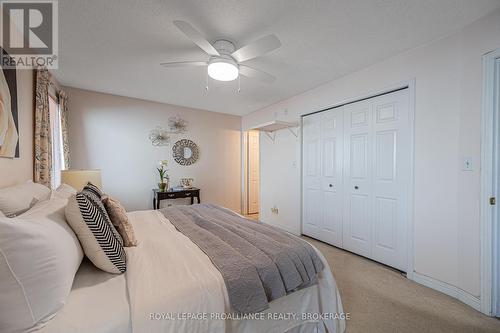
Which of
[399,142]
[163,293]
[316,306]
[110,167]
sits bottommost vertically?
[316,306]

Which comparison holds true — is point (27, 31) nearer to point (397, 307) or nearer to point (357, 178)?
point (357, 178)

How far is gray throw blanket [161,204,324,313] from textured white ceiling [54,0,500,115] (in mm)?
1764

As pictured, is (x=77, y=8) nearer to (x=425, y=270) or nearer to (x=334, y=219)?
(x=334, y=219)

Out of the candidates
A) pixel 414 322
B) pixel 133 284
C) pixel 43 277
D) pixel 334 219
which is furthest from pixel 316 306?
pixel 334 219

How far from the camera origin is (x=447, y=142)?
1912 mm

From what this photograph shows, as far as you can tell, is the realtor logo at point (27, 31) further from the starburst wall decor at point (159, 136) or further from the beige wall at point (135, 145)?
the starburst wall decor at point (159, 136)

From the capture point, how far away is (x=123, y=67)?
8.32ft

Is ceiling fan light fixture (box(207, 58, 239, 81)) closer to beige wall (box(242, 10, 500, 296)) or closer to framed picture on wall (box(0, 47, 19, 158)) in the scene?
framed picture on wall (box(0, 47, 19, 158))

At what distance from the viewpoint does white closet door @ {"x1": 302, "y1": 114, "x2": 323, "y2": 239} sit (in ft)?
10.6

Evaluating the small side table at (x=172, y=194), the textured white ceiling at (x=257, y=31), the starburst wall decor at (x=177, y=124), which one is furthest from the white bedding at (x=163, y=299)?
the starburst wall decor at (x=177, y=124)

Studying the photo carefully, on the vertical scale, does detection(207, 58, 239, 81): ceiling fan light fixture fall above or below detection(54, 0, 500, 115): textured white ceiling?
below

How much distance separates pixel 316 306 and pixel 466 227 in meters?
1.55

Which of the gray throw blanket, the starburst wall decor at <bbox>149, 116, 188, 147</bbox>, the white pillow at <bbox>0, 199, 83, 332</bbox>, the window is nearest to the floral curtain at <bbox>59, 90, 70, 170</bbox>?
the window

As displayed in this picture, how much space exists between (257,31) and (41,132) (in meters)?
2.49
